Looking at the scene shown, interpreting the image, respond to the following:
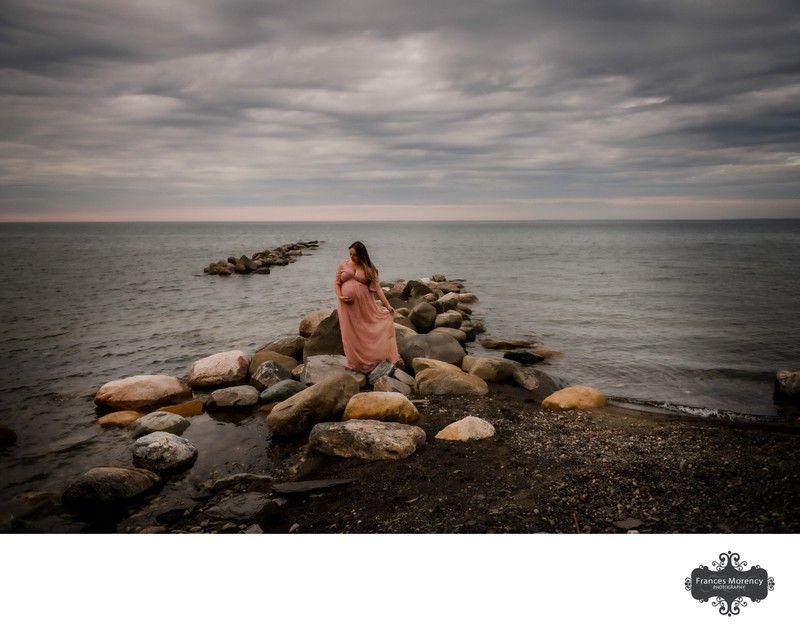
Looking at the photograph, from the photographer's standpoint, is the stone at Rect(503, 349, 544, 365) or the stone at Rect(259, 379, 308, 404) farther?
the stone at Rect(503, 349, 544, 365)

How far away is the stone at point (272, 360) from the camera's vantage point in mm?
6829

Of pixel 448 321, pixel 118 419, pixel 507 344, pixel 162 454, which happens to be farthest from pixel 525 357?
pixel 118 419

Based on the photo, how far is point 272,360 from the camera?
6.77 metres

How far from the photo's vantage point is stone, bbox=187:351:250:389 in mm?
6609

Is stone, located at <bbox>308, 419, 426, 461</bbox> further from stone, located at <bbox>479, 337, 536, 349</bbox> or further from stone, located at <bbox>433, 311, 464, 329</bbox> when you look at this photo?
stone, located at <bbox>433, 311, 464, 329</bbox>

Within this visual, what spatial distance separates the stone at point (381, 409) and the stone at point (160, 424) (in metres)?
1.93

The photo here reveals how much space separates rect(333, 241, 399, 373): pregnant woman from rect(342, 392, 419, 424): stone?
1.25m

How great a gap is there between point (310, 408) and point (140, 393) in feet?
8.16

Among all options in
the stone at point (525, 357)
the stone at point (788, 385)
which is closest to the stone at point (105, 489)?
the stone at point (525, 357)

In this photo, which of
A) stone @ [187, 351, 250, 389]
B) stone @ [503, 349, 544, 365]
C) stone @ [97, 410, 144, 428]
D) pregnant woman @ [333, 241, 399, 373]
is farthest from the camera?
stone @ [503, 349, 544, 365]

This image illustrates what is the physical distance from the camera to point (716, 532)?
2.82 m

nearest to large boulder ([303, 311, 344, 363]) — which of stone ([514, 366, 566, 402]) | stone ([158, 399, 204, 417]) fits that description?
stone ([158, 399, 204, 417])

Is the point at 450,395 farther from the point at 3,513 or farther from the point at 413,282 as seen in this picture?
the point at 413,282
